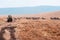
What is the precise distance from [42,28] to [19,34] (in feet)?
10.9

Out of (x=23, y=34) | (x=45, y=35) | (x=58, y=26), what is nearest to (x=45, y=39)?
(x=45, y=35)

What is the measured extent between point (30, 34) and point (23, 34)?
70 centimetres

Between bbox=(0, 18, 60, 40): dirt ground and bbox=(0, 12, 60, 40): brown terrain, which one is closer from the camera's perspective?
bbox=(0, 12, 60, 40): brown terrain

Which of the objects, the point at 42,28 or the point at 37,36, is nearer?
the point at 37,36

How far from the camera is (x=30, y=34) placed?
76.6ft

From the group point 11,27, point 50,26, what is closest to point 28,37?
point 11,27

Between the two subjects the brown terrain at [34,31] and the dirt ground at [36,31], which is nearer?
the brown terrain at [34,31]

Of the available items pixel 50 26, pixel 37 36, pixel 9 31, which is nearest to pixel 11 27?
pixel 9 31

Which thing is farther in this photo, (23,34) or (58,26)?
(58,26)

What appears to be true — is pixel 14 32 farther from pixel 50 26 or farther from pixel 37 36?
pixel 50 26

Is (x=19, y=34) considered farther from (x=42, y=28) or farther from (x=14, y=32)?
(x=42, y=28)

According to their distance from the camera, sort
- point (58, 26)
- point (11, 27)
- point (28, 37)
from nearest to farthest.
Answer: point (28, 37)
point (11, 27)
point (58, 26)

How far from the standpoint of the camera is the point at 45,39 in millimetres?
22766

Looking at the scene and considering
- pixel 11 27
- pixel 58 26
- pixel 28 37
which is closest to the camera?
pixel 28 37
